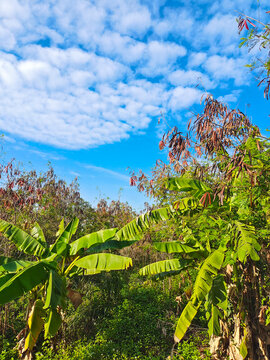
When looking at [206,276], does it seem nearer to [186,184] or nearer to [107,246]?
[186,184]

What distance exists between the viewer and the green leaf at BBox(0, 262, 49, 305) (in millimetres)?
4703

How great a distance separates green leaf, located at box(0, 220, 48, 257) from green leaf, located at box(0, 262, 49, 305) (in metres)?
1.43

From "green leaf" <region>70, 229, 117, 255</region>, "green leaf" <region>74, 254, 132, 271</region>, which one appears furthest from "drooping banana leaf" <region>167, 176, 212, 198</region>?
"green leaf" <region>74, 254, 132, 271</region>

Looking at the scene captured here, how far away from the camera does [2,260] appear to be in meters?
6.63

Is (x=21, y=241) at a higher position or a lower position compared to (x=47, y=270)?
higher

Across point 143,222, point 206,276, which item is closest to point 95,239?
point 143,222

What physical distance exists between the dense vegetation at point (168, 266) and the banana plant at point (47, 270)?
0.08ft

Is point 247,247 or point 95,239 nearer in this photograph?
point 247,247

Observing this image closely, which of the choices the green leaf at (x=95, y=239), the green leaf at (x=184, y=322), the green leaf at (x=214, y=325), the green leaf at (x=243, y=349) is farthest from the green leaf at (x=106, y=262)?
the green leaf at (x=243, y=349)

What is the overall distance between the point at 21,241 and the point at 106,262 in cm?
254

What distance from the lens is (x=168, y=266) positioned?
21.5 feet

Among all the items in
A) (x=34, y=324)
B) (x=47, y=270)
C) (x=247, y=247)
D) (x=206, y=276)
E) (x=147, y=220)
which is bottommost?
(x=34, y=324)

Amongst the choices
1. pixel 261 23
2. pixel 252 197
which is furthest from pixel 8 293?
pixel 261 23

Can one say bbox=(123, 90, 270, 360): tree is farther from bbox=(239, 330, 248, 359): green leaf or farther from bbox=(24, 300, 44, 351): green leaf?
bbox=(24, 300, 44, 351): green leaf
